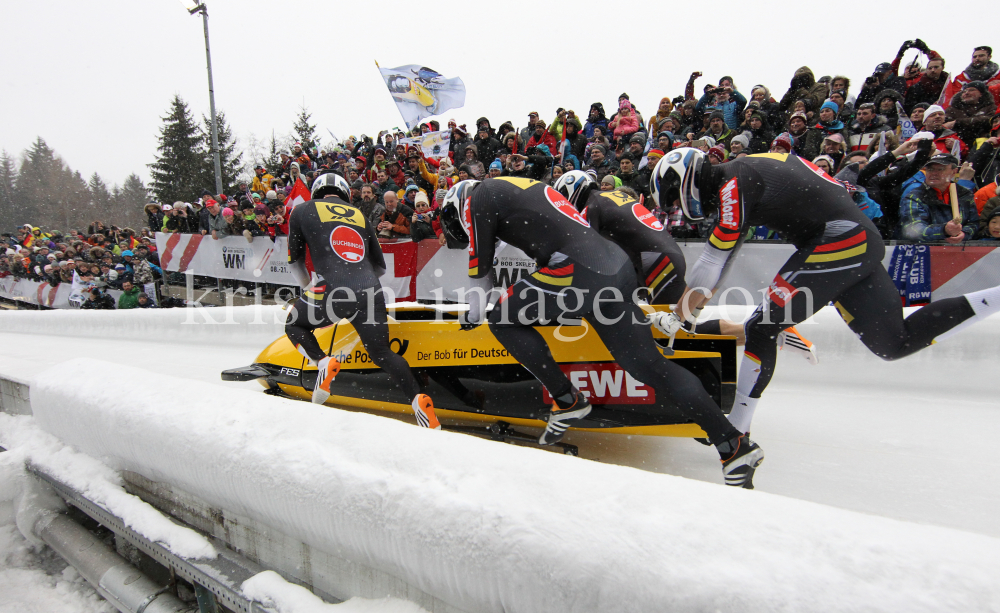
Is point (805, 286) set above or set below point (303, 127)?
below

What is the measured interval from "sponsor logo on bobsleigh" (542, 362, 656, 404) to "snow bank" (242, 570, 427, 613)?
139 cm

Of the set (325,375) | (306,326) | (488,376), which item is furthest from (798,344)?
(306,326)

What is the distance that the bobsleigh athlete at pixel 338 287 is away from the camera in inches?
106

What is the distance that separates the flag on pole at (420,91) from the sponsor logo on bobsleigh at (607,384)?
8872mm

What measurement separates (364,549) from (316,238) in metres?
2.00

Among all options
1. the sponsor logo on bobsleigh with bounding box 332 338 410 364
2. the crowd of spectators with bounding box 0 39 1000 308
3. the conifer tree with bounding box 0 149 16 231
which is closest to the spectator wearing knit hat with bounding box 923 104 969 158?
the crowd of spectators with bounding box 0 39 1000 308

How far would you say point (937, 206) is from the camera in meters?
4.35

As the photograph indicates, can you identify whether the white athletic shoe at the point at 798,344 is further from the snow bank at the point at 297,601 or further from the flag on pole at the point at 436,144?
the flag on pole at the point at 436,144

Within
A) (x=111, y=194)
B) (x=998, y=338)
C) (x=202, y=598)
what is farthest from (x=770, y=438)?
(x=111, y=194)

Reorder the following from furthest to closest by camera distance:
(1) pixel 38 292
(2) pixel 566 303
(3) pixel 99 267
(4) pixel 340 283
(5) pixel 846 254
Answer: (1) pixel 38 292, (3) pixel 99 267, (4) pixel 340 283, (2) pixel 566 303, (5) pixel 846 254

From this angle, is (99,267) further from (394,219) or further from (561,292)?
(561,292)

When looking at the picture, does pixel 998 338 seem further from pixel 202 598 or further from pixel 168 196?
pixel 168 196

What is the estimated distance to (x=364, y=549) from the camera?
1205 mm

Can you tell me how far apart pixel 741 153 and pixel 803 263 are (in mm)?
4299
